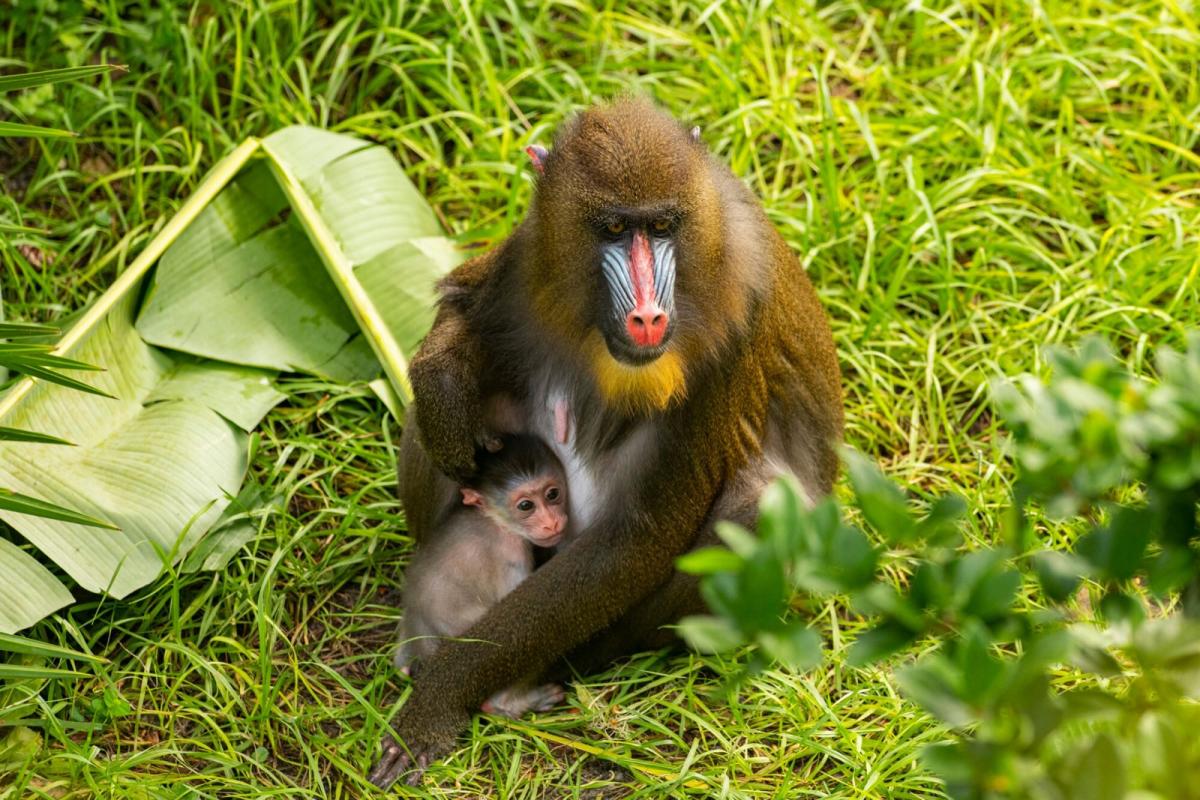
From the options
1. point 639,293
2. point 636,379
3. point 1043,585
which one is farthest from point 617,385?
point 1043,585

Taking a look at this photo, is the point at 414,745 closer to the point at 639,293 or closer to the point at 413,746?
the point at 413,746

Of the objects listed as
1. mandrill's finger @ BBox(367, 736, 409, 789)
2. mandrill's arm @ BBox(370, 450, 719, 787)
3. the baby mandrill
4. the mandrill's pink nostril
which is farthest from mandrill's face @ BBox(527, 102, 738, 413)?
mandrill's finger @ BBox(367, 736, 409, 789)

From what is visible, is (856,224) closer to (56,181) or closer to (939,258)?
(939,258)

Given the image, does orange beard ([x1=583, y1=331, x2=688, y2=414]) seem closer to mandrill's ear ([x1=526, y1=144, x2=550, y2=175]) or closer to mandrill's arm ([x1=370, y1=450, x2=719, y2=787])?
mandrill's arm ([x1=370, y1=450, x2=719, y2=787])

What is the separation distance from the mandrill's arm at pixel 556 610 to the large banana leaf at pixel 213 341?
36.1 inches

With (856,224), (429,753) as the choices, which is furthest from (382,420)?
(856,224)

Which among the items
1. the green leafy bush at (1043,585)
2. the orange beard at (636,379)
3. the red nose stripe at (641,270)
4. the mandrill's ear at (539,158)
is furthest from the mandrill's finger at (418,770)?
the green leafy bush at (1043,585)

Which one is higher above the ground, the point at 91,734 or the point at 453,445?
the point at 453,445

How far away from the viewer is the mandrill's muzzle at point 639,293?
11.2 ft

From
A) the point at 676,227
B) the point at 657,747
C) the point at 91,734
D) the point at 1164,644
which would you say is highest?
the point at 1164,644

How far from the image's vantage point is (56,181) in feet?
18.8

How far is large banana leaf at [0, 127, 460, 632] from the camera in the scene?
14.6 ft

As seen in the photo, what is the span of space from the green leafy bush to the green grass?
205 centimetres

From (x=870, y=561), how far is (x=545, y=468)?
246 centimetres
